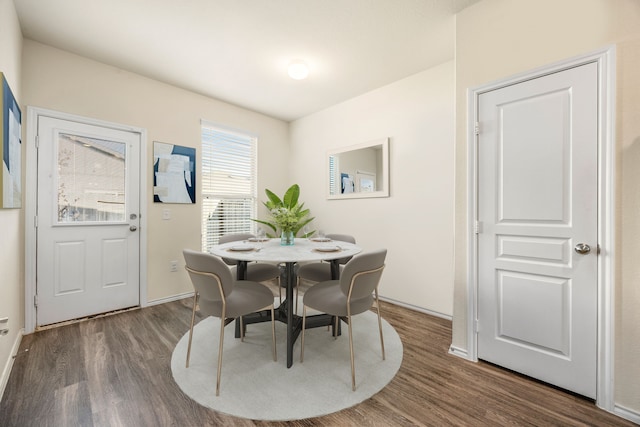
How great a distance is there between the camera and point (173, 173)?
3314mm

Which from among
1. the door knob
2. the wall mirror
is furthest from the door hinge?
the wall mirror

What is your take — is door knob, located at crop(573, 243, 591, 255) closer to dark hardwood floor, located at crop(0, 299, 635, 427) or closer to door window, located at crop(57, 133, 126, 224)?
dark hardwood floor, located at crop(0, 299, 635, 427)

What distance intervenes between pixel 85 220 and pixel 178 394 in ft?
7.29

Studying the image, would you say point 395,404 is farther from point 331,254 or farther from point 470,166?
point 470,166

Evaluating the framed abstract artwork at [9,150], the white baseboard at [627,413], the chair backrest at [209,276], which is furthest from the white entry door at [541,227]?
the framed abstract artwork at [9,150]

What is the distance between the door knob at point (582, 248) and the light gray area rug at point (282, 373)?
1376 millimetres

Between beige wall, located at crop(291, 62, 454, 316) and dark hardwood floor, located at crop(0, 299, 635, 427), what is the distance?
82 centimetres

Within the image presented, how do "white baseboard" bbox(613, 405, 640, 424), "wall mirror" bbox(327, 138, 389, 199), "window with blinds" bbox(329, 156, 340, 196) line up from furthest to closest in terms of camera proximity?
"window with blinds" bbox(329, 156, 340, 196), "wall mirror" bbox(327, 138, 389, 199), "white baseboard" bbox(613, 405, 640, 424)

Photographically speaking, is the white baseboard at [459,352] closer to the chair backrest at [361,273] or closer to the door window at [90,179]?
the chair backrest at [361,273]

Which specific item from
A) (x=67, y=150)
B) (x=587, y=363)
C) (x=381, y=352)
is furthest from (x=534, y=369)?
(x=67, y=150)

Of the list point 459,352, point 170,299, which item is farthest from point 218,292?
point 170,299

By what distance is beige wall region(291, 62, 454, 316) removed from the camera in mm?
2799

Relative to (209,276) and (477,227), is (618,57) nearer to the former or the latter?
(477,227)

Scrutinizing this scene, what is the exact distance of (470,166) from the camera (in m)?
2.00
